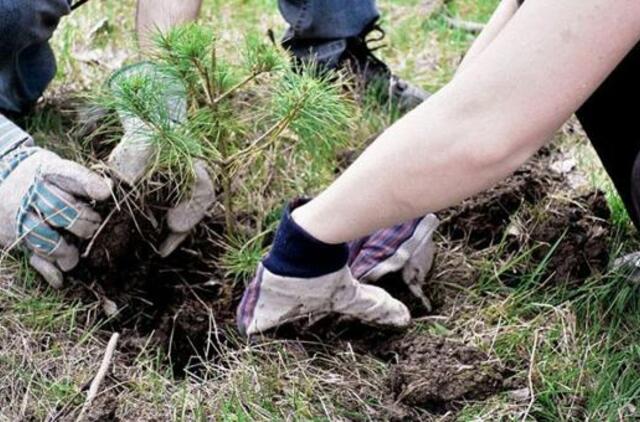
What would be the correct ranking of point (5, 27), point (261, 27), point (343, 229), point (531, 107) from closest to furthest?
point (531, 107)
point (343, 229)
point (5, 27)
point (261, 27)

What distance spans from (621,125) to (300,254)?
502 millimetres

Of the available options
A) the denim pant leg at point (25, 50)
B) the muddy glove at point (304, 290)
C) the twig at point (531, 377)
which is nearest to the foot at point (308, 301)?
the muddy glove at point (304, 290)

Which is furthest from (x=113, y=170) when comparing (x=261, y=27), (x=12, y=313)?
(x=261, y=27)

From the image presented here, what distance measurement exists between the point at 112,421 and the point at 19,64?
0.87m

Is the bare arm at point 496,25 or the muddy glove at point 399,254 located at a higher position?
the bare arm at point 496,25

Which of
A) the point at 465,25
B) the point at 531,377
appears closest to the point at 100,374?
the point at 531,377

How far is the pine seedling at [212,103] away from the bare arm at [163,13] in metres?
0.28

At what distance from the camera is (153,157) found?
1.57 metres

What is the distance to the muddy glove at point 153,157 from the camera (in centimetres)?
152

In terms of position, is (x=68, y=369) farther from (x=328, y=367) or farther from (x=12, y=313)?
(x=328, y=367)

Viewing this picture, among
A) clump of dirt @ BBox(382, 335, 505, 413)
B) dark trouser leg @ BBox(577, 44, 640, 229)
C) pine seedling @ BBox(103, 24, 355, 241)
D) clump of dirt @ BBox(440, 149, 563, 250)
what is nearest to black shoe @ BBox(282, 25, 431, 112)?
clump of dirt @ BBox(440, 149, 563, 250)

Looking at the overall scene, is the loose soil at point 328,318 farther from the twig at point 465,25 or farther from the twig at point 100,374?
the twig at point 465,25

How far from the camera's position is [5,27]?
1.77 meters

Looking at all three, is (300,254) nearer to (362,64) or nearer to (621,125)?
(621,125)
